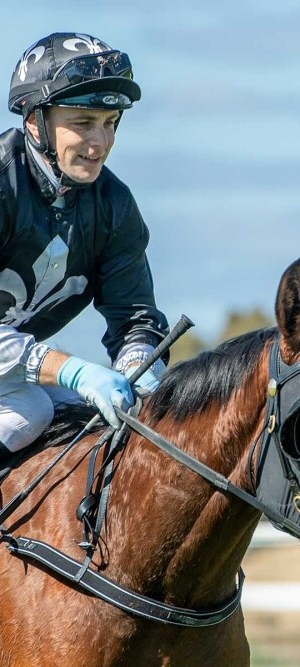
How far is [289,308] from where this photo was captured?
158 inches

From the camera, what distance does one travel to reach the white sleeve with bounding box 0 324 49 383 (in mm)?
4887

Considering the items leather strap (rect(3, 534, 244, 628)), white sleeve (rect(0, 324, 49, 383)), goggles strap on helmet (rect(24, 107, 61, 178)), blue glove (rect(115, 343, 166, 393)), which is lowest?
leather strap (rect(3, 534, 244, 628))

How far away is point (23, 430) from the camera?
507cm

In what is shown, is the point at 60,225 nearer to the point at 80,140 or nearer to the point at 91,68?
the point at 80,140

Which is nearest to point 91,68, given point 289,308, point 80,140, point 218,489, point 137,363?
point 80,140

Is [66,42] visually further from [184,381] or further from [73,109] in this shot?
[184,381]

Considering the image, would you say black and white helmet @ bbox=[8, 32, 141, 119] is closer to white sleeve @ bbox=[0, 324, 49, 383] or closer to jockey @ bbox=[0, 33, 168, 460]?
jockey @ bbox=[0, 33, 168, 460]

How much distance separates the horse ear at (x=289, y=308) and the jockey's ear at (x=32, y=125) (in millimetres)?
1648

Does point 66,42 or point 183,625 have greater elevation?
point 66,42

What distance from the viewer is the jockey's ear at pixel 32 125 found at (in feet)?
17.2

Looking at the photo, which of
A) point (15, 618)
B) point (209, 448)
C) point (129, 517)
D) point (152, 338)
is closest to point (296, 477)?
point (209, 448)

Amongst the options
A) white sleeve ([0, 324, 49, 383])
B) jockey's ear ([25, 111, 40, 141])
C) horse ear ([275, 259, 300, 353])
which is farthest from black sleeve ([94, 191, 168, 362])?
horse ear ([275, 259, 300, 353])

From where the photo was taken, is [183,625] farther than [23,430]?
No

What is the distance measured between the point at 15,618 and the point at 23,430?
2.61 feet
